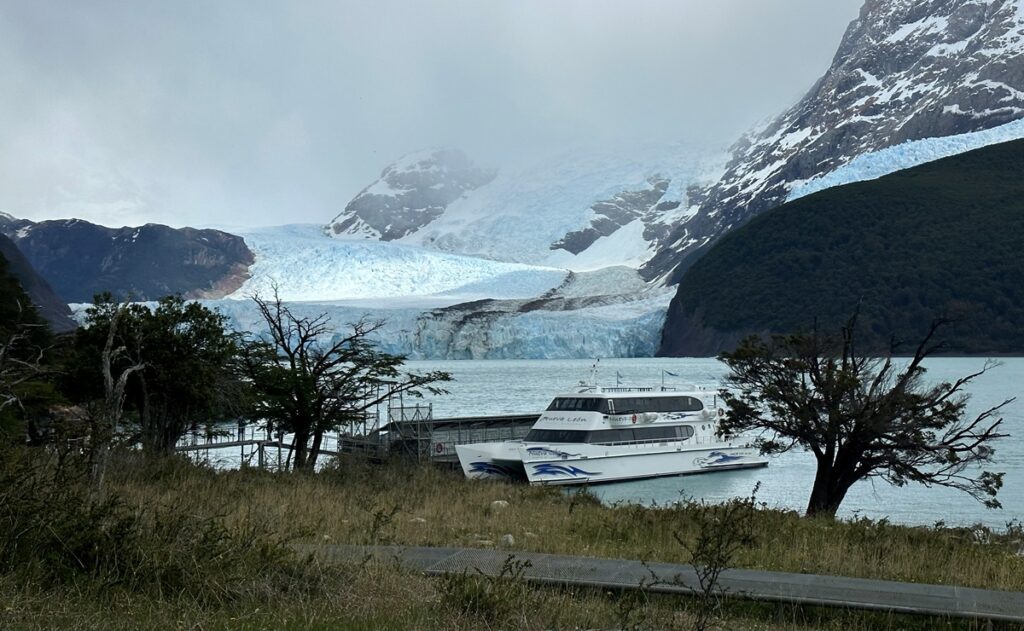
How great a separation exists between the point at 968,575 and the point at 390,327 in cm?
9373

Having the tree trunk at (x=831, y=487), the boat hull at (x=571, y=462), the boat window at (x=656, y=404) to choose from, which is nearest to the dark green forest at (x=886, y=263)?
the boat window at (x=656, y=404)

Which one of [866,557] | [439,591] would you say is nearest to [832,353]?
[866,557]

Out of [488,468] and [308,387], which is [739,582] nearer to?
[308,387]

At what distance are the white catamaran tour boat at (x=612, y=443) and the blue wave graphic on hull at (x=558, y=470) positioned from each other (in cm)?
3

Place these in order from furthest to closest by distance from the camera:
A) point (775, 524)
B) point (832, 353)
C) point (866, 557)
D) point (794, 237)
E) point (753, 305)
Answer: point (794, 237), point (753, 305), point (832, 353), point (775, 524), point (866, 557)

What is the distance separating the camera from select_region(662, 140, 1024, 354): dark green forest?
11562 cm

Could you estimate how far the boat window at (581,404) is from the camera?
36.3 meters

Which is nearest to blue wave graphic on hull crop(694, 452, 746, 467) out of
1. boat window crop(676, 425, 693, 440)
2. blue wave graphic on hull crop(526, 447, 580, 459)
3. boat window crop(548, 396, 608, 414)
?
boat window crop(676, 425, 693, 440)

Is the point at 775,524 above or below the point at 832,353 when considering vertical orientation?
below

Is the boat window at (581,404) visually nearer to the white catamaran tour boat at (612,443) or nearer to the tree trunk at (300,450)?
the white catamaran tour boat at (612,443)

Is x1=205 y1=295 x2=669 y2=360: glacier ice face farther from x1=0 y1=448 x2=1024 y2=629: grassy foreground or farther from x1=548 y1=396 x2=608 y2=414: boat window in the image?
x1=0 y1=448 x2=1024 y2=629: grassy foreground

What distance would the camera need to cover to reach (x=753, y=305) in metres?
132

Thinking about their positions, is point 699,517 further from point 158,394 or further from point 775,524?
point 158,394

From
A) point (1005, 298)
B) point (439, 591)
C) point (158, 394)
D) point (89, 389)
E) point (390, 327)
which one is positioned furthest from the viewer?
point (1005, 298)
